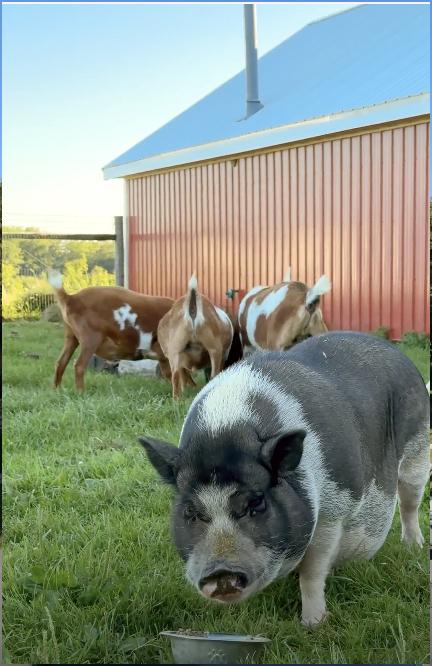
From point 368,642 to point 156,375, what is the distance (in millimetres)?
1218

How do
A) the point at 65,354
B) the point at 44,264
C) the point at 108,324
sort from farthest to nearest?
1. the point at 108,324
2. the point at 65,354
3. the point at 44,264

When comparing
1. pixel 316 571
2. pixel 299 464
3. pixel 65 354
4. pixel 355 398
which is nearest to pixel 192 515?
pixel 299 464

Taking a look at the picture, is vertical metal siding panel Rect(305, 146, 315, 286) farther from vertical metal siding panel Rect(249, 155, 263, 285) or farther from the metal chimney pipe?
the metal chimney pipe

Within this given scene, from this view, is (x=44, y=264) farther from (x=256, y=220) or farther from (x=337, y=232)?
(x=337, y=232)

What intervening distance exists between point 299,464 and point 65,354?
1.24m

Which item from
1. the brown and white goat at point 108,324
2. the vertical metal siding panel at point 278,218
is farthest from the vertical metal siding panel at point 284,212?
the brown and white goat at point 108,324

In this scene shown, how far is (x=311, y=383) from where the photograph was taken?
172cm

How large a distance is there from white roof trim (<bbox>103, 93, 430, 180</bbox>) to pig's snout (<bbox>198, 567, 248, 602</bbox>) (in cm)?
105

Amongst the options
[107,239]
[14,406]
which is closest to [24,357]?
[14,406]

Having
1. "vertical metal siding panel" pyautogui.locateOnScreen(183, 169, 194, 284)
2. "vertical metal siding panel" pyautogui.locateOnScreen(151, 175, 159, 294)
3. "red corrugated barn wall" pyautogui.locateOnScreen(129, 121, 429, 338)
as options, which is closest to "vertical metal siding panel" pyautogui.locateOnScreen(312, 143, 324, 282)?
"red corrugated barn wall" pyautogui.locateOnScreen(129, 121, 429, 338)

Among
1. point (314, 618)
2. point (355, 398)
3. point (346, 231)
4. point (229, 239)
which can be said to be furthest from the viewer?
point (229, 239)

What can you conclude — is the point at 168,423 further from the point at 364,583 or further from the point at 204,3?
the point at 204,3

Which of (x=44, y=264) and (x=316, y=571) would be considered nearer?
(x=316, y=571)

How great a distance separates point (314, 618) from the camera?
1635 mm
